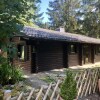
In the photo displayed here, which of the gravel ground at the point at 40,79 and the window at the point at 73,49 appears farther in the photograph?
the window at the point at 73,49

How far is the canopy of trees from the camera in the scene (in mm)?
59344

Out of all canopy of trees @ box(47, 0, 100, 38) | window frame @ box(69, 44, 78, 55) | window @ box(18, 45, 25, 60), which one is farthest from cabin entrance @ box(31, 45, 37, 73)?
canopy of trees @ box(47, 0, 100, 38)

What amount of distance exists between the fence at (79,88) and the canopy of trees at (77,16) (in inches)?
1921

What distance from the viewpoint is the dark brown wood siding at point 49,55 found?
67.6 ft

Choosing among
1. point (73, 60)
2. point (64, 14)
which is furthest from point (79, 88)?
point (64, 14)

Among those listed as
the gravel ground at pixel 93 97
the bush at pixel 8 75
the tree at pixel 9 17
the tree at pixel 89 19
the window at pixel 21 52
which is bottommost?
the gravel ground at pixel 93 97

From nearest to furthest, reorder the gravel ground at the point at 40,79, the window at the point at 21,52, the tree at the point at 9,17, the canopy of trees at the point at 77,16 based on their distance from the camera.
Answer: the tree at the point at 9,17
the gravel ground at the point at 40,79
the window at the point at 21,52
the canopy of trees at the point at 77,16

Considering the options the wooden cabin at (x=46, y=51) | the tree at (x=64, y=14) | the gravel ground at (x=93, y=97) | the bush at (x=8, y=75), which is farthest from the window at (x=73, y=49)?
the tree at (x=64, y=14)

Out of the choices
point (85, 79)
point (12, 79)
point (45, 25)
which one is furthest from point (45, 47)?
point (45, 25)

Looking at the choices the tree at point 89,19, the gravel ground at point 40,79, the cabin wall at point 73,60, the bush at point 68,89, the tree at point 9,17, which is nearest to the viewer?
the tree at point 9,17

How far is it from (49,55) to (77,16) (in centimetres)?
4649

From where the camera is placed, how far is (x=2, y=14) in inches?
291

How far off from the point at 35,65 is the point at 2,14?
12.5 metres

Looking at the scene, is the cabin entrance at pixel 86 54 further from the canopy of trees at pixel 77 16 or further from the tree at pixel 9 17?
the canopy of trees at pixel 77 16
